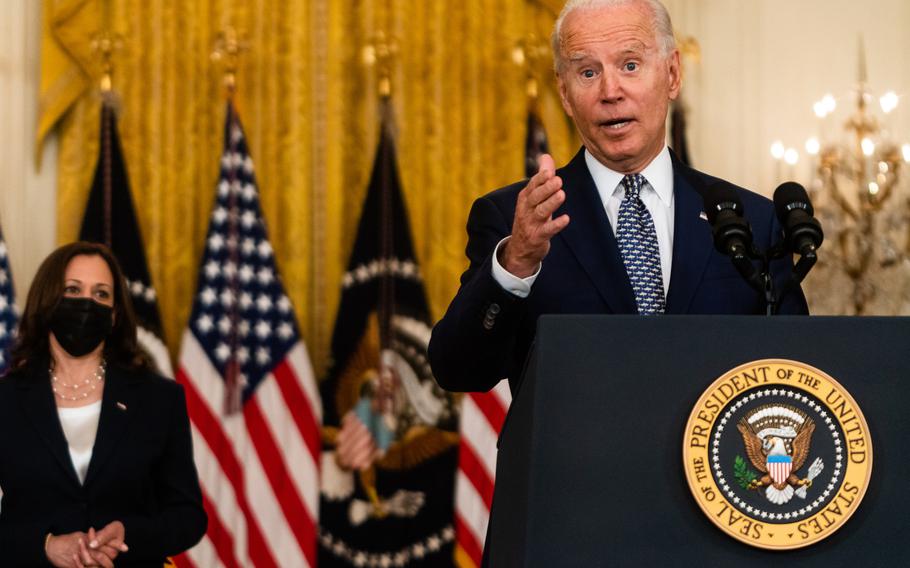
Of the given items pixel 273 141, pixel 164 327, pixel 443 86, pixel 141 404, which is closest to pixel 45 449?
pixel 141 404

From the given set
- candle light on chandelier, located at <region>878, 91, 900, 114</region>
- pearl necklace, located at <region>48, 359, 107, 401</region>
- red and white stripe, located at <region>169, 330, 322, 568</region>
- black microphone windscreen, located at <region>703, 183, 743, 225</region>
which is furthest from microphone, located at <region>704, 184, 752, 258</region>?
candle light on chandelier, located at <region>878, 91, 900, 114</region>

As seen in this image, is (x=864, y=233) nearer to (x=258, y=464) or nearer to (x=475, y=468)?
(x=475, y=468)

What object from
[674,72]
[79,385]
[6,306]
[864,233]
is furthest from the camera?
[864,233]

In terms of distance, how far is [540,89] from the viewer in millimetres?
7512

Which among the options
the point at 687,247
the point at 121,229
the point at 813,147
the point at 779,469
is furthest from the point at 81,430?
the point at 813,147

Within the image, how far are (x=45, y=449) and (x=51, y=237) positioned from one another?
3.18 meters

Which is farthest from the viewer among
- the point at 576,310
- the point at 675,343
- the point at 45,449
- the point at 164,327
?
the point at 164,327

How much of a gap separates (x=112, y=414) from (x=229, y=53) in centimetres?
334

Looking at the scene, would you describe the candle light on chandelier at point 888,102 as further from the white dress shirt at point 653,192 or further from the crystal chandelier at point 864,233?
the white dress shirt at point 653,192

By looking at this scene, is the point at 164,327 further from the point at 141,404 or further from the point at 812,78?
the point at 812,78

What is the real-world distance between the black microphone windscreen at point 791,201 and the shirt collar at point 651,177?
0.39m

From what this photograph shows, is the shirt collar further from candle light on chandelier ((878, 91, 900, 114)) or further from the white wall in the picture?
candle light on chandelier ((878, 91, 900, 114))

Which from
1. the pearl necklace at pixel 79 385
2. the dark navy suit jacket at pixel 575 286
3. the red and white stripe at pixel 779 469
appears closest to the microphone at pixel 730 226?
the dark navy suit jacket at pixel 575 286

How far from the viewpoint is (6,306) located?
21.2 ft
